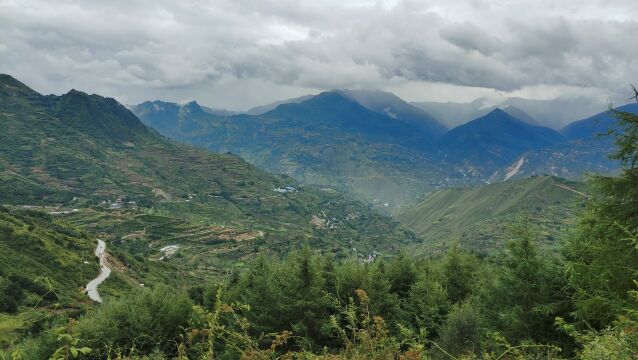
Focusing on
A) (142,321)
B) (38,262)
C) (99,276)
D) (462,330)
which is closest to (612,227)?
(462,330)

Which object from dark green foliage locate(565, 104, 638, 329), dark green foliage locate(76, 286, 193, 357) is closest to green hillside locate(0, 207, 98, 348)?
dark green foliage locate(76, 286, 193, 357)

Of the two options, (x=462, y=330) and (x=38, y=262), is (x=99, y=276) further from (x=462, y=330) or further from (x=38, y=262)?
(x=462, y=330)

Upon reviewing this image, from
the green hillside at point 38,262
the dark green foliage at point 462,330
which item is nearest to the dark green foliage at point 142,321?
the dark green foliage at point 462,330

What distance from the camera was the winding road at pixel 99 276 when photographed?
113 m

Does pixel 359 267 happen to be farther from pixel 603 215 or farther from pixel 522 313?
pixel 603 215

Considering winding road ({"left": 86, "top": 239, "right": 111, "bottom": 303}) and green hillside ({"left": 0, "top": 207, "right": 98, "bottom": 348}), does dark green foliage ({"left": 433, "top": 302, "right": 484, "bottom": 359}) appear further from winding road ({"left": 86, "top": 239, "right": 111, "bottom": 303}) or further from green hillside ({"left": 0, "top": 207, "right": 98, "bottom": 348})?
winding road ({"left": 86, "top": 239, "right": 111, "bottom": 303})

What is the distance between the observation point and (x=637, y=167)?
51.9 feet

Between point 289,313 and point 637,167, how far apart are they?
79.8 feet

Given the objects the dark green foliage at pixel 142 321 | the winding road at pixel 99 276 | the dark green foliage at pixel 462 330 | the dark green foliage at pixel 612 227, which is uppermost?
the dark green foliage at pixel 612 227

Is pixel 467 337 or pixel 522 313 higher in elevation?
pixel 522 313

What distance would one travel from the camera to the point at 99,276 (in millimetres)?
132625

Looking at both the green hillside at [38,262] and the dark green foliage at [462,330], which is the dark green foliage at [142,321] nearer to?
the dark green foliage at [462,330]

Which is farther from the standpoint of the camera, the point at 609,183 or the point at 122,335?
the point at 122,335

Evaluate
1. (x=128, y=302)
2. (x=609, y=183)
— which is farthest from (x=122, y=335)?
(x=609, y=183)
